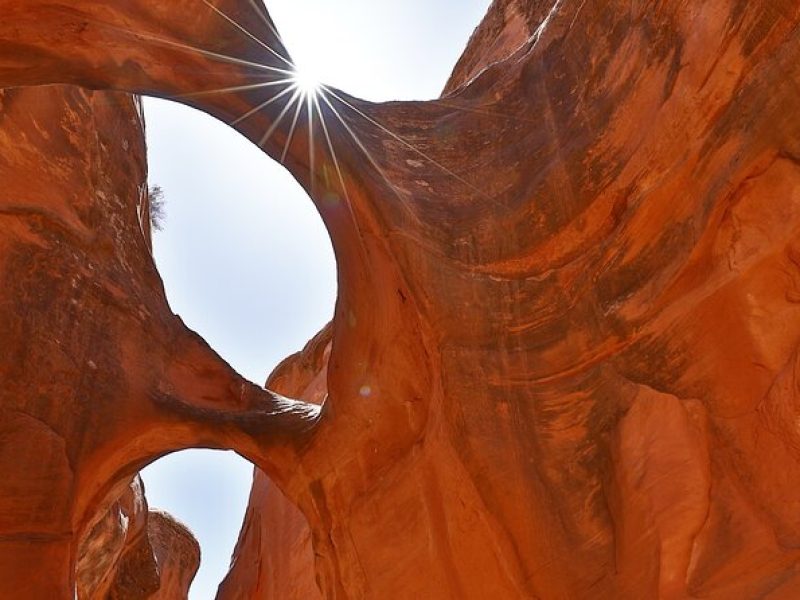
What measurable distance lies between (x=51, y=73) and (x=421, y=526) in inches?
180

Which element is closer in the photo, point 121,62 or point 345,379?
point 121,62

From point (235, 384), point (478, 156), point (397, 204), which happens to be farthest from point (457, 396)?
point (235, 384)

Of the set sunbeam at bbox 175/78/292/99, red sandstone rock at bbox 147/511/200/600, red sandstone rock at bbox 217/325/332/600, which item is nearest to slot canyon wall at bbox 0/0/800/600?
sunbeam at bbox 175/78/292/99

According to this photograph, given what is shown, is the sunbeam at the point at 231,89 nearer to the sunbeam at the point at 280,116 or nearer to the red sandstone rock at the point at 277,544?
the sunbeam at the point at 280,116

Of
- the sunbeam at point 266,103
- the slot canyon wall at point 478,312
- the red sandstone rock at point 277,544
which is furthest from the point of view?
the red sandstone rock at point 277,544

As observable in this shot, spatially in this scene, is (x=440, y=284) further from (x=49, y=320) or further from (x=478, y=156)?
(x=49, y=320)

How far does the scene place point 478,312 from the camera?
707 cm

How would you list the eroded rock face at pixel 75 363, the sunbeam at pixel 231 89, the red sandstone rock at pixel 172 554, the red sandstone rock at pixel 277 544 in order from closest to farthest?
the sunbeam at pixel 231 89
the eroded rock face at pixel 75 363
the red sandstone rock at pixel 277 544
the red sandstone rock at pixel 172 554

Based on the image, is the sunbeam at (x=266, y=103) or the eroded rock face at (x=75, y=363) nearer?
the sunbeam at (x=266, y=103)

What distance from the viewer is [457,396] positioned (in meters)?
6.95

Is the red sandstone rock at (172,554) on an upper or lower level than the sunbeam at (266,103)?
lower

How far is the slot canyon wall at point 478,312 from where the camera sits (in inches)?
235

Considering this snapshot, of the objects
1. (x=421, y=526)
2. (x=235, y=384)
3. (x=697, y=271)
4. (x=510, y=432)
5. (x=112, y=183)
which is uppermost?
(x=112, y=183)

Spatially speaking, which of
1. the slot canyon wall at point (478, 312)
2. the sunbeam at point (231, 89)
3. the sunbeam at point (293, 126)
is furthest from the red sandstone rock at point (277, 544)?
the sunbeam at point (231, 89)
